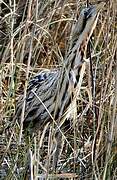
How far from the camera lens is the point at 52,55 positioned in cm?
231

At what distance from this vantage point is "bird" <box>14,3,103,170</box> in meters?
1.48

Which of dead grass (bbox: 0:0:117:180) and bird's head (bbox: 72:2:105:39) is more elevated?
bird's head (bbox: 72:2:105:39)

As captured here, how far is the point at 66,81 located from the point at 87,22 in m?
0.17

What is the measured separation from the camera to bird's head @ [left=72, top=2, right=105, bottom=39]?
147 cm

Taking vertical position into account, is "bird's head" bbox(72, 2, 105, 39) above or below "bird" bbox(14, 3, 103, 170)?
above

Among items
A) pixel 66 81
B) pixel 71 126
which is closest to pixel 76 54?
pixel 66 81

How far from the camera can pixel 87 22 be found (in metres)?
1.48

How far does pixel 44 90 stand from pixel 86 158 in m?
0.26

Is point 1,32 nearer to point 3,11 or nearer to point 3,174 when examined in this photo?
point 3,11

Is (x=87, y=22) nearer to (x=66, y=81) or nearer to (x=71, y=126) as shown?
(x=66, y=81)

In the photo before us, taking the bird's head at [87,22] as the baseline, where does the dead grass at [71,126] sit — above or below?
below

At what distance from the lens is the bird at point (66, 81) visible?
1478 millimetres

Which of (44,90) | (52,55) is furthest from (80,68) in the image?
(52,55)

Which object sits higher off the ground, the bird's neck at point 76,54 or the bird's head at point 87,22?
the bird's head at point 87,22
